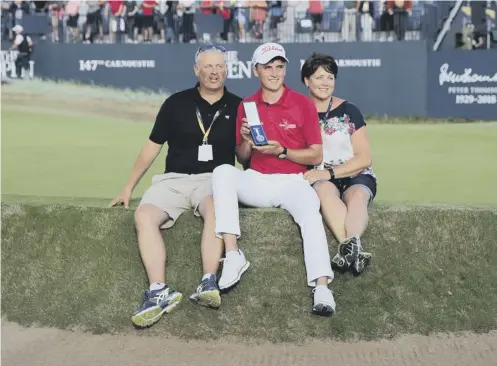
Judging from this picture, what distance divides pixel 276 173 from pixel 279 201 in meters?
0.17

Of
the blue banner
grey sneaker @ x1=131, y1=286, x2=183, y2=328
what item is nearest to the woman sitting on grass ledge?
grey sneaker @ x1=131, y1=286, x2=183, y2=328

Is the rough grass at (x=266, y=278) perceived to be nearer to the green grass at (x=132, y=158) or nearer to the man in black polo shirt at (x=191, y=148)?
the man in black polo shirt at (x=191, y=148)

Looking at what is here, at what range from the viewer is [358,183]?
5.16 metres

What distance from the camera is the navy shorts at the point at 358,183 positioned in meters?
5.16

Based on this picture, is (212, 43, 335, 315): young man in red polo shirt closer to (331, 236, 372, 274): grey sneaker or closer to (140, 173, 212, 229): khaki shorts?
(331, 236, 372, 274): grey sneaker

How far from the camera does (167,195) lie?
5.14 meters

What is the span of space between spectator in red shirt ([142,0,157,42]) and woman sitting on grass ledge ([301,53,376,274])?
48.1 ft

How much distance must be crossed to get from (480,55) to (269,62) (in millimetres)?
14203

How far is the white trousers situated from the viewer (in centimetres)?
460

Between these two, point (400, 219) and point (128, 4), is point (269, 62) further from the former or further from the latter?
point (128, 4)

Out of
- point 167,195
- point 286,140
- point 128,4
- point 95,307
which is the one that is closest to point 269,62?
point 286,140

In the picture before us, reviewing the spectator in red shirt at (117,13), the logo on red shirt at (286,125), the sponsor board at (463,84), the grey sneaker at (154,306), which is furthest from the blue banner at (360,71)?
the grey sneaker at (154,306)

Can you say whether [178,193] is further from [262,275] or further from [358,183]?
[358,183]

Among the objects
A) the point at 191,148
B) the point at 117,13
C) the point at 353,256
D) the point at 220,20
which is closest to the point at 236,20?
the point at 220,20
